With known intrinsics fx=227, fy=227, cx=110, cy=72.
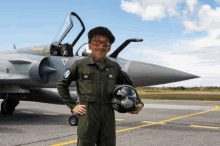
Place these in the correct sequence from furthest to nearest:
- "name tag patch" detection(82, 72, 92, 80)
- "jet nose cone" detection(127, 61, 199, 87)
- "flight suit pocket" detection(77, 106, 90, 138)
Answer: "jet nose cone" detection(127, 61, 199, 87)
"name tag patch" detection(82, 72, 92, 80)
"flight suit pocket" detection(77, 106, 90, 138)

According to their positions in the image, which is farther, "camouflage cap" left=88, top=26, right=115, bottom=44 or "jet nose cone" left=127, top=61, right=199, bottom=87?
"jet nose cone" left=127, top=61, right=199, bottom=87

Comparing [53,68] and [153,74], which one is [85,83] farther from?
[53,68]

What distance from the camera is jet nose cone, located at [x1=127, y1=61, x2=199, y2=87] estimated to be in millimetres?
6133

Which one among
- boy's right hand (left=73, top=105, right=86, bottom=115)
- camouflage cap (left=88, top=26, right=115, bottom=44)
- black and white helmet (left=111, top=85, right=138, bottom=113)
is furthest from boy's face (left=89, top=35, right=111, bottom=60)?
boy's right hand (left=73, top=105, right=86, bottom=115)

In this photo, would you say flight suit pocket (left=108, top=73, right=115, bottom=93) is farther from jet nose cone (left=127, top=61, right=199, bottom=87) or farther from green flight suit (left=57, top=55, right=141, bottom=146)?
jet nose cone (left=127, top=61, right=199, bottom=87)

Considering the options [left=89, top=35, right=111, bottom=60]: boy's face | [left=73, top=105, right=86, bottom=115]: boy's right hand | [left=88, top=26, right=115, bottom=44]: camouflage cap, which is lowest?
[left=73, top=105, right=86, bottom=115]: boy's right hand

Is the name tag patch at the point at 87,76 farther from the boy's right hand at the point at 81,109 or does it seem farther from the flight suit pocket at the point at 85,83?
the boy's right hand at the point at 81,109

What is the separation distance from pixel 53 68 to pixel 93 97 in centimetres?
510

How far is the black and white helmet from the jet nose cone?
3760 mm

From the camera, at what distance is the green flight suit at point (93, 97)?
2359 millimetres

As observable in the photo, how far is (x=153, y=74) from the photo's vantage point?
618cm

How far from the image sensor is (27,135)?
17.8ft

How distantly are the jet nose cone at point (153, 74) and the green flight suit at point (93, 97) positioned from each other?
3.79m

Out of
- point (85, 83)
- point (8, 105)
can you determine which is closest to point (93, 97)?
point (85, 83)
